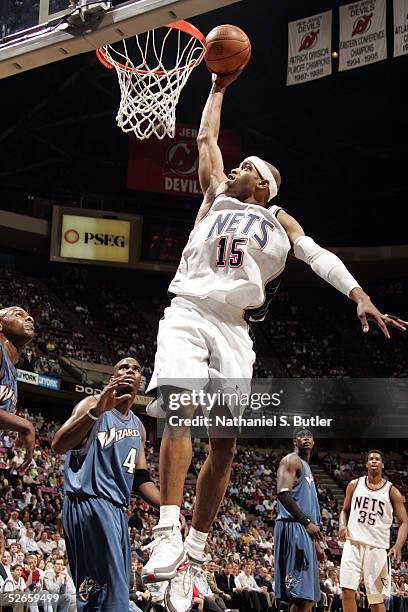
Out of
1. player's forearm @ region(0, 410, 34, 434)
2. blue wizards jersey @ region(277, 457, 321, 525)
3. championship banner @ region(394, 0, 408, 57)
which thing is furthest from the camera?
championship banner @ region(394, 0, 408, 57)

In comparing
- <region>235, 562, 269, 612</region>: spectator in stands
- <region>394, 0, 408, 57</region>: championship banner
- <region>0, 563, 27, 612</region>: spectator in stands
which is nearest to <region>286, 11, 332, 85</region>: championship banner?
<region>394, 0, 408, 57</region>: championship banner

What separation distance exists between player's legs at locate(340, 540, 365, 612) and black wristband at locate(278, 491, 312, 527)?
3.50 feet

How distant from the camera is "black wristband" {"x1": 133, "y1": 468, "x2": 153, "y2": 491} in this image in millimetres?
6223

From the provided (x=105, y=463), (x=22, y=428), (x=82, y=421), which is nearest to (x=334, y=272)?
(x=82, y=421)

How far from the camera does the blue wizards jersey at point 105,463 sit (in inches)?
237

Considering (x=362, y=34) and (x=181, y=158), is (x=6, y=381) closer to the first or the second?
(x=362, y=34)

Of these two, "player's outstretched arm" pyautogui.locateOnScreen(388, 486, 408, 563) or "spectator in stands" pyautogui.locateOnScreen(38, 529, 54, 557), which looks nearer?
"player's outstretched arm" pyautogui.locateOnScreen(388, 486, 408, 563)

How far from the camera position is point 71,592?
10.7 meters

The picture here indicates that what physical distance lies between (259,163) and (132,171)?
2221cm

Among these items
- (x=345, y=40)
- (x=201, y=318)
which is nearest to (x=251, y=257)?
(x=201, y=318)

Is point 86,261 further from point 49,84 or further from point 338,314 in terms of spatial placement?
point 338,314

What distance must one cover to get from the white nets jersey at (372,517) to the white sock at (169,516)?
579cm

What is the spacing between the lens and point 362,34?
17.3 metres

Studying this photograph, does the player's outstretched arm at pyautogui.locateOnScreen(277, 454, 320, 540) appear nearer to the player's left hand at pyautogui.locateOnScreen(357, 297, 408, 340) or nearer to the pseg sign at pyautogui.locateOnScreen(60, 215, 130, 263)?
the player's left hand at pyautogui.locateOnScreen(357, 297, 408, 340)
